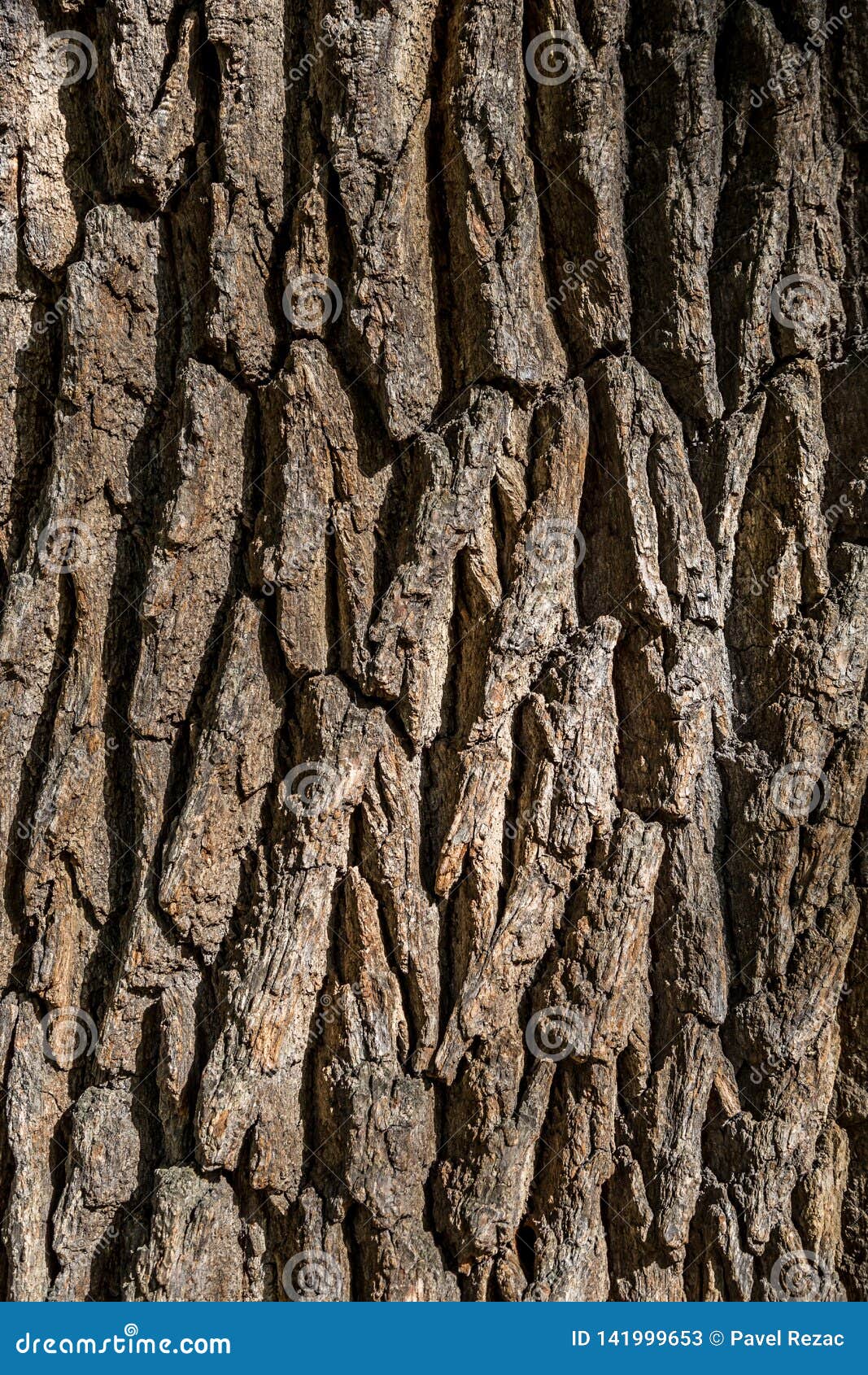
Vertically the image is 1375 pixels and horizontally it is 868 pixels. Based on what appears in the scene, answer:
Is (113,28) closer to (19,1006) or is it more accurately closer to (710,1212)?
(19,1006)

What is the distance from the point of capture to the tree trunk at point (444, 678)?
170 cm

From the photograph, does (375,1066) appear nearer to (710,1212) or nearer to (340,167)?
(710,1212)

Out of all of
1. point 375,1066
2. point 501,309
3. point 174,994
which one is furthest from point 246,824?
point 501,309

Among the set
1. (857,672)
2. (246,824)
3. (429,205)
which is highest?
(429,205)

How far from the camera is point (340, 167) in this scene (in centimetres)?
171

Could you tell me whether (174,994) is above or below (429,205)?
below

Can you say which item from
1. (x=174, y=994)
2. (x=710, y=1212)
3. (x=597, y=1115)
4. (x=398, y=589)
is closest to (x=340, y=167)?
(x=398, y=589)

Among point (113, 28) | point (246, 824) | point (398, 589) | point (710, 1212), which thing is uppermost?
point (113, 28)

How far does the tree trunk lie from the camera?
170 cm

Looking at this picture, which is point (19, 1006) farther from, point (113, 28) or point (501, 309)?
point (113, 28)

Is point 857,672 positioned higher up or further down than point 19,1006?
higher up

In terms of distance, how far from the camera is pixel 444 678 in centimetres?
174

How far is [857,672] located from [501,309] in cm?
91

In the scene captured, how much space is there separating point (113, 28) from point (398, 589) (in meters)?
1.14
